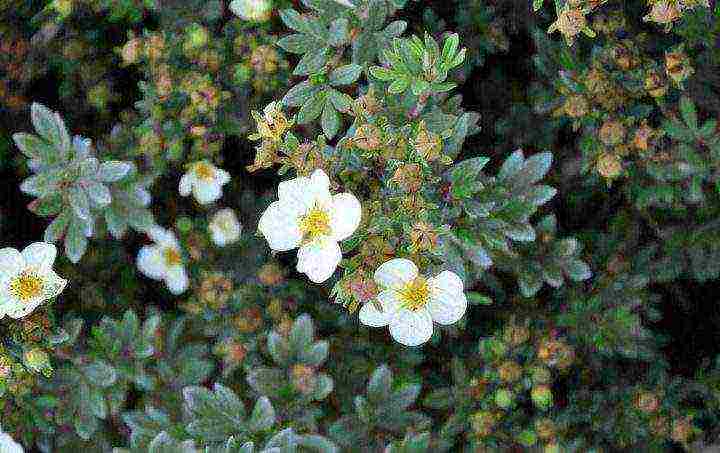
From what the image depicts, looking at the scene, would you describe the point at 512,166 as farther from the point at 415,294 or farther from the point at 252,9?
the point at 252,9

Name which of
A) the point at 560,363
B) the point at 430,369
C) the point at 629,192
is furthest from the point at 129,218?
the point at 629,192

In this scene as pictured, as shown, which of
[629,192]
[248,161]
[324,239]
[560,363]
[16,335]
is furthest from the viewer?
[248,161]

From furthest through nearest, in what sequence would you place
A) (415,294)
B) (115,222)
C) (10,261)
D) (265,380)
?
(115,222)
(265,380)
(10,261)
(415,294)

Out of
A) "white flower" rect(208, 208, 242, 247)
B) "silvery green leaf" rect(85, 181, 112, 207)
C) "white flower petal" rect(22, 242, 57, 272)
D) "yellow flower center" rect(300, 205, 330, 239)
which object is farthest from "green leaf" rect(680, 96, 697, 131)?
"white flower petal" rect(22, 242, 57, 272)

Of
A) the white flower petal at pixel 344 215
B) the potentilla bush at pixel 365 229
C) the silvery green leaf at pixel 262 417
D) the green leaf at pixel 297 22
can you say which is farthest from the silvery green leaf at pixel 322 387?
the green leaf at pixel 297 22

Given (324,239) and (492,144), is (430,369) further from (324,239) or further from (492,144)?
(324,239)

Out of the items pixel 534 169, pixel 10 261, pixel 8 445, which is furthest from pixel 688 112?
pixel 8 445

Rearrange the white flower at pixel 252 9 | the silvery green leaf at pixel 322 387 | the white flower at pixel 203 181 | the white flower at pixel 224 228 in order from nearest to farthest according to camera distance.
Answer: the silvery green leaf at pixel 322 387
the white flower at pixel 252 9
the white flower at pixel 203 181
the white flower at pixel 224 228

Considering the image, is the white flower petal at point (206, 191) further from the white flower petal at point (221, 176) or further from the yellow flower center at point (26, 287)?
the yellow flower center at point (26, 287)
